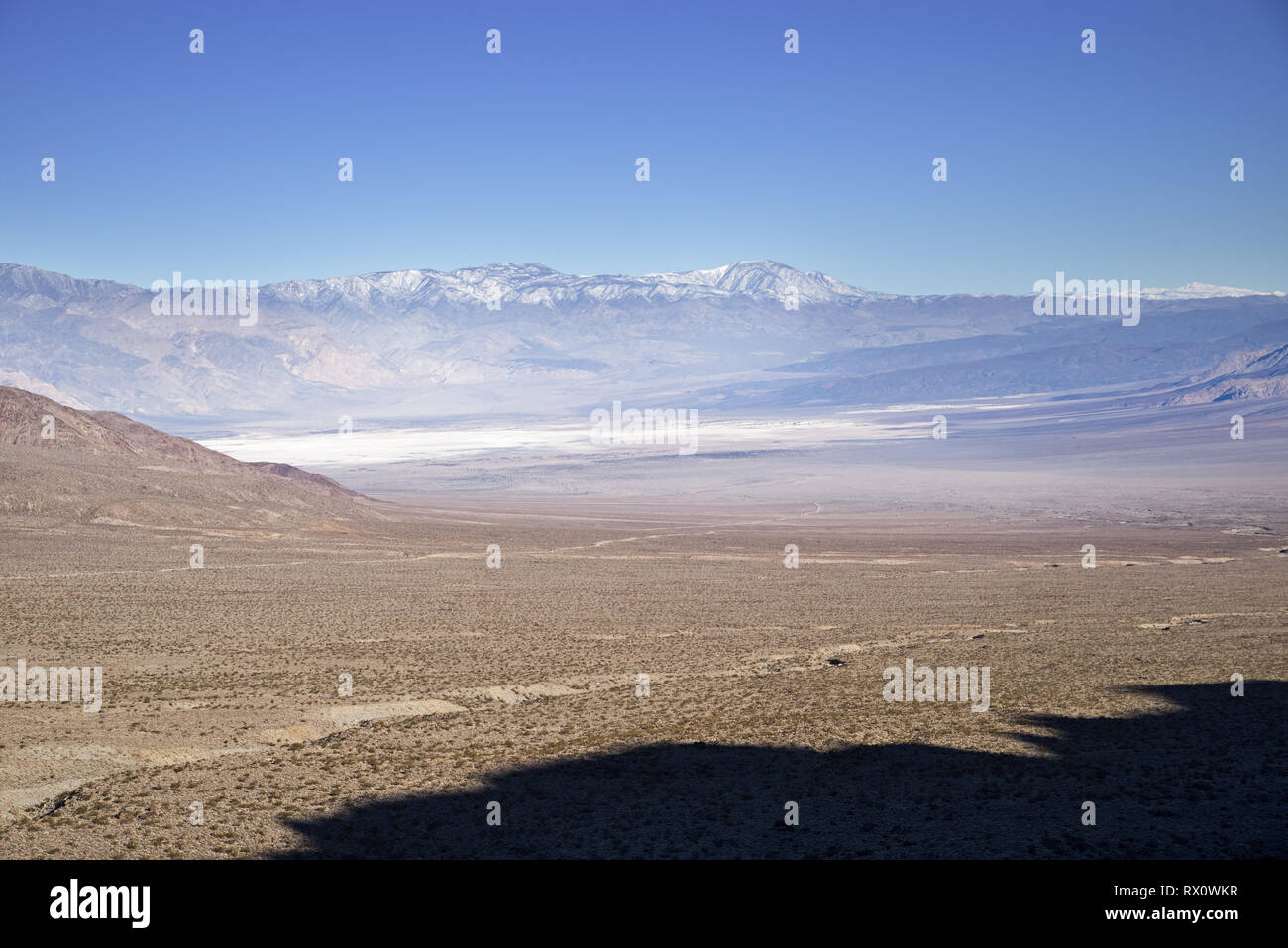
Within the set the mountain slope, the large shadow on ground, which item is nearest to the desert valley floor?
the large shadow on ground

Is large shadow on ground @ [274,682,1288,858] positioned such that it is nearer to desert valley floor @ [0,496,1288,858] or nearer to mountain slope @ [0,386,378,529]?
desert valley floor @ [0,496,1288,858]

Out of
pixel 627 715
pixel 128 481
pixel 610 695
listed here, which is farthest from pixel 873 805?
pixel 128 481

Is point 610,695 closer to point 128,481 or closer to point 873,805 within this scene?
point 873,805

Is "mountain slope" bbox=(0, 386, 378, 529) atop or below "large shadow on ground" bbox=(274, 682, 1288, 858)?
atop

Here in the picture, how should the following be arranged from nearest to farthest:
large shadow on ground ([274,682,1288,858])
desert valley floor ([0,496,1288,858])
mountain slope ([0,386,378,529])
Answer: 1. large shadow on ground ([274,682,1288,858])
2. desert valley floor ([0,496,1288,858])
3. mountain slope ([0,386,378,529])

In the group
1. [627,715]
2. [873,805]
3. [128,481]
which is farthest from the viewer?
[128,481]

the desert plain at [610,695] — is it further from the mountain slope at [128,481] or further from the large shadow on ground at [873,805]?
the mountain slope at [128,481]

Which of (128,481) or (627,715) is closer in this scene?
(627,715)
